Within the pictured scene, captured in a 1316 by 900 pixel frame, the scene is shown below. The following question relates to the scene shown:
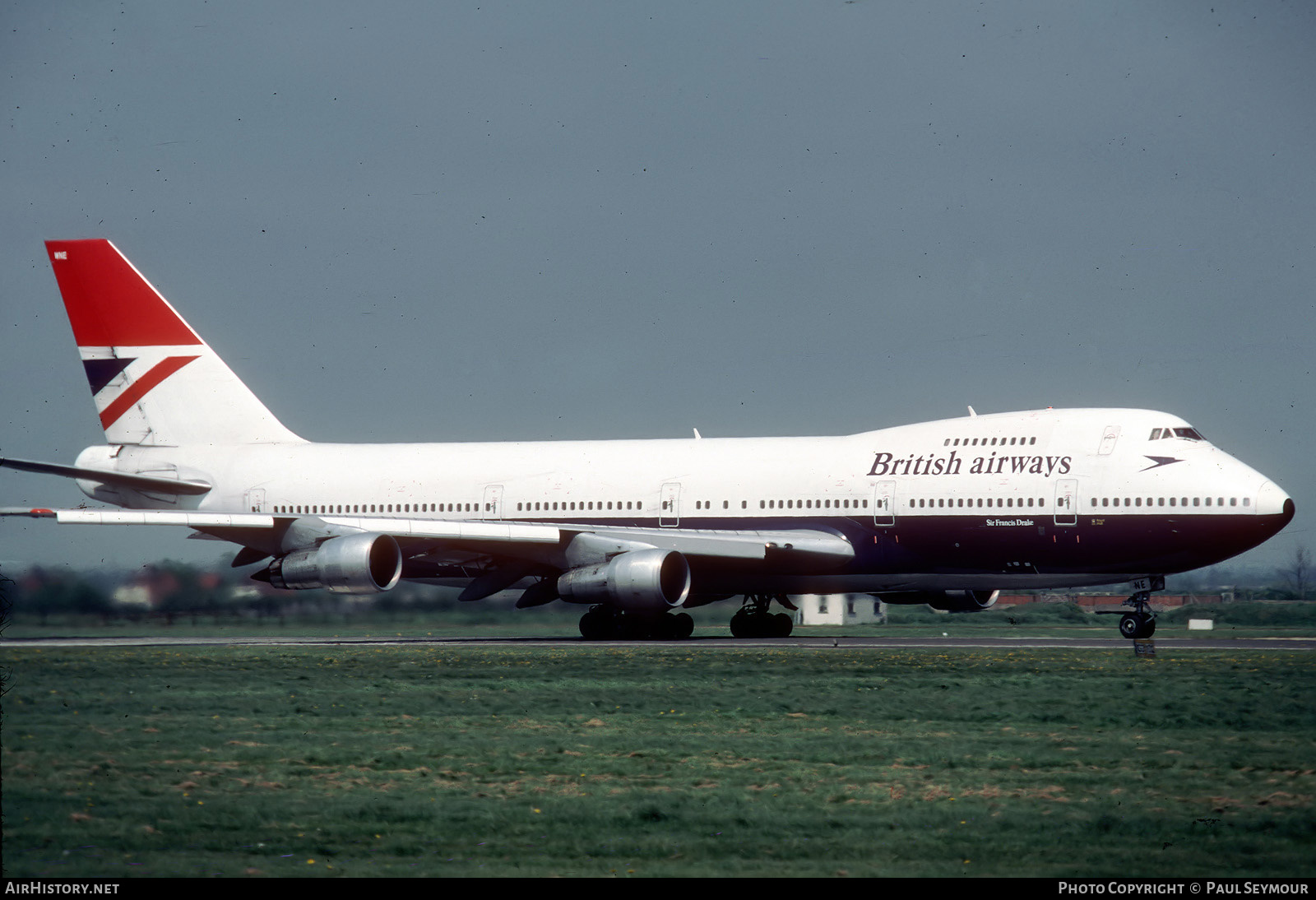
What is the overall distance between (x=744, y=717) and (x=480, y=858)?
24.4 ft

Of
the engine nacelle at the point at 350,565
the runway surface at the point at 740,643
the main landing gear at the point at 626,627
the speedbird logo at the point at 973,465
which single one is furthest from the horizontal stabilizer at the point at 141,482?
the speedbird logo at the point at 973,465

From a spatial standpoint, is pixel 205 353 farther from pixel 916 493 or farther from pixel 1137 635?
pixel 1137 635

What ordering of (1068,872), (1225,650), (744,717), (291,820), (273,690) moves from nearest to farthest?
1. (1068,872)
2. (291,820)
3. (744,717)
4. (273,690)
5. (1225,650)

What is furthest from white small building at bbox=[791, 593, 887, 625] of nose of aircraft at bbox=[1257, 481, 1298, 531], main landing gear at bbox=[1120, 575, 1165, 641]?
nose of aircraft at bbox=[1257, 481, 1298, 531]

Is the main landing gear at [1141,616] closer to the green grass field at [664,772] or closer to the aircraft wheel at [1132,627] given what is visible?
the aircraft wheel at [1132,627]

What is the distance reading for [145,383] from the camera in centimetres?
3984

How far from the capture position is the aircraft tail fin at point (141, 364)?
39.6m

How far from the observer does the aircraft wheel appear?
29.5 m

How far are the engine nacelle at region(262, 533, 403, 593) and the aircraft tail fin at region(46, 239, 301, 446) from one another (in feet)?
33.1

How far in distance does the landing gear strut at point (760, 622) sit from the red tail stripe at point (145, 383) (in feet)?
55.7
